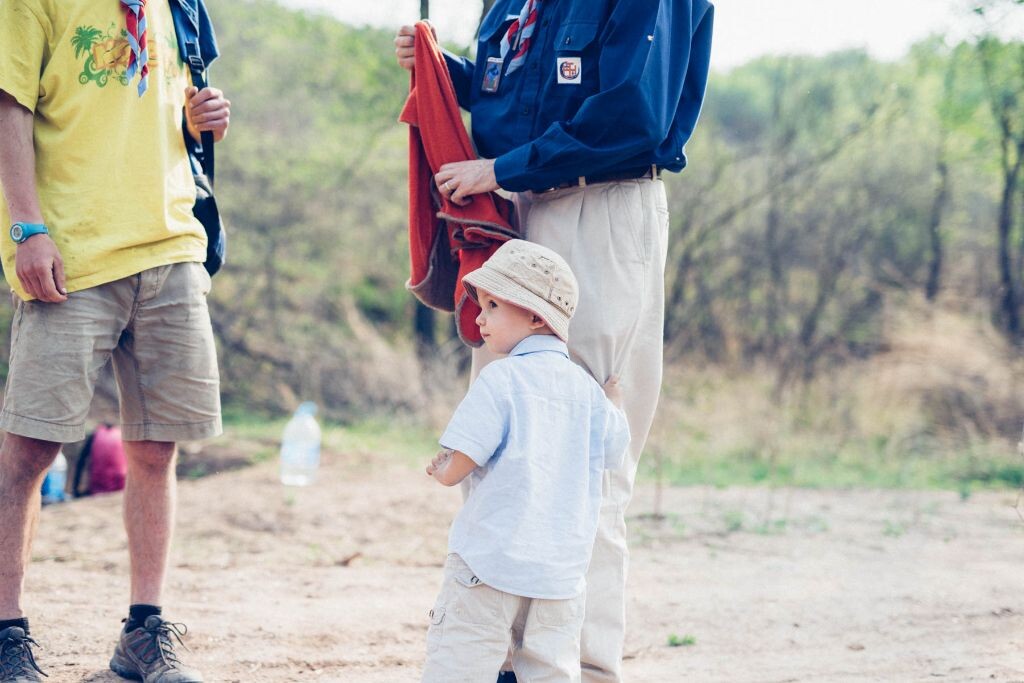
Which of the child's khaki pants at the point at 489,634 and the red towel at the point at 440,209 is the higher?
the red towel at the point at 440,209

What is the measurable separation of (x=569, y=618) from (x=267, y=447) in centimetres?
634

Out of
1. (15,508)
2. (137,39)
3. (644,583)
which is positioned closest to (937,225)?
(644,583)

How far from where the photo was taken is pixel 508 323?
2670 millimetres

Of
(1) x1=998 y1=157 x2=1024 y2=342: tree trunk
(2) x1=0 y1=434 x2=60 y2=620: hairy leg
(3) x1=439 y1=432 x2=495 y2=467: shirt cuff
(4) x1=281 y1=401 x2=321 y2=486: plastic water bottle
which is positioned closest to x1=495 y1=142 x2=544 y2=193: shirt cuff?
(3) x1=439 y1=432 x2=495 y2=467: shirt cuff

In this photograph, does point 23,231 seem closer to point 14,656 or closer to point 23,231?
point 23,231

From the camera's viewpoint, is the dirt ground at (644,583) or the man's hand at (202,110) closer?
the man's hand at (202,110)

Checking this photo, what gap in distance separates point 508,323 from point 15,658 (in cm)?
177

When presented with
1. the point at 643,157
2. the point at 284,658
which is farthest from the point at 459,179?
the point at 284,658

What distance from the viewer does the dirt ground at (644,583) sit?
3631mm

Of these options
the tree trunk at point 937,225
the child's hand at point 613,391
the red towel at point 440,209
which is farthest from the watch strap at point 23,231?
the tree trunk at point 937,225

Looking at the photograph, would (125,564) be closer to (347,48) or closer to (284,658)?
(284,658)

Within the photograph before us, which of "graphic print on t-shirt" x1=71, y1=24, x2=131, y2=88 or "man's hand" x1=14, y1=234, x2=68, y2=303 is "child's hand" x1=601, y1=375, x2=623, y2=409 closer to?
"man's hand" x1=14, y1=234, x2=68, y2=303

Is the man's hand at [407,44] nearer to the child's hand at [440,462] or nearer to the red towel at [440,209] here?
the red towel at [440,209]

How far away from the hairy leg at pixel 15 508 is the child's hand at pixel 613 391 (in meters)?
Result: 1.69
